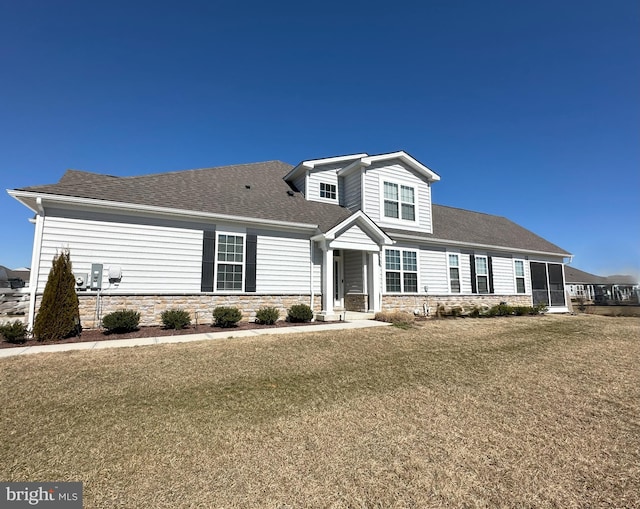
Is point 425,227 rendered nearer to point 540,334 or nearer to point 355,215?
point 355,215

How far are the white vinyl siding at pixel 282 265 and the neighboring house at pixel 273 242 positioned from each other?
0.04 m

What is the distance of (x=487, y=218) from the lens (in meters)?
22.4

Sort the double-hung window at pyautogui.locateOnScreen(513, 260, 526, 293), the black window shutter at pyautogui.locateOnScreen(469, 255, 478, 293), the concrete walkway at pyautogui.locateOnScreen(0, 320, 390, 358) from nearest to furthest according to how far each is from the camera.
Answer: the concrete walkway at pyautogui.locateOnScreen(0, 320, 390, 358) → the black window shutter at pyautogui.locateOnScreen(469, 255, 478, 293) → the double-hung window at pyautogui.locateOnScreen(513, 260, 526, 293)

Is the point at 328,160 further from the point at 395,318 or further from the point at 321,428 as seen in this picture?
the point at 321,428

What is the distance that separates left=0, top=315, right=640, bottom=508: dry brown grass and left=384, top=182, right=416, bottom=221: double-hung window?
9.52 metres

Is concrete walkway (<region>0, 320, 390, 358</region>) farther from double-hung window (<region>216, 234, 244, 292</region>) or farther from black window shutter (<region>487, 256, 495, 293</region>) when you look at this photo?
black window shutter (<region>487, 256, 495, 293</region>)

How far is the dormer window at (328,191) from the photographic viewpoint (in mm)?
15446

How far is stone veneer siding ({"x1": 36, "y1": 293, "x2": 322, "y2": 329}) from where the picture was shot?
29.4 feet

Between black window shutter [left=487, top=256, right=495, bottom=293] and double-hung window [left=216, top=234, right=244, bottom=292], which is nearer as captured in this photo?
double-hung window [left=216, top=234, right=244, bottom=292]

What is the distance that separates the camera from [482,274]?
57.3ft

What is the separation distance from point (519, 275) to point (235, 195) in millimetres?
17253

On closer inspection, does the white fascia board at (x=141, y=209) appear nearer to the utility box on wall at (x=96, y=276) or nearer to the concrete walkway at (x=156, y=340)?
the utility box on wall at (x=96, y=276)

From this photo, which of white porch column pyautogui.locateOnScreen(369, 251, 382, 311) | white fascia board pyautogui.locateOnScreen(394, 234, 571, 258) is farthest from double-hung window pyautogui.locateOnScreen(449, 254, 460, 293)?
white porch column pyautogui.locateOnScreen(369, 251, 382, 311)

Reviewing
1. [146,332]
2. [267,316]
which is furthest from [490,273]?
[146,332]
